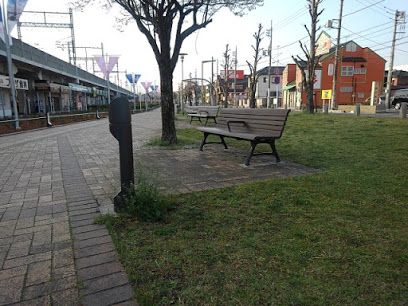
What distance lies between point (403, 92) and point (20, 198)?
31.8 meters

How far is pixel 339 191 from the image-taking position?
417 centimetres

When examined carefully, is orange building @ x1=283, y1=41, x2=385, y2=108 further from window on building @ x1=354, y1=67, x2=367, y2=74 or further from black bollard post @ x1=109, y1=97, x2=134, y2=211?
black bollard post @ x1=109, y1=97, x2=134, y2=211

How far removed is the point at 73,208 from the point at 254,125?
399 cm

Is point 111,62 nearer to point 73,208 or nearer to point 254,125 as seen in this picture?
point 254,125

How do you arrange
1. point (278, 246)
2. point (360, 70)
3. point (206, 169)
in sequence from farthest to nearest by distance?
point (360, 70) < point (206, 169) < point (278, 246)

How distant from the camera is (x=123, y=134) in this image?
3.51 metres

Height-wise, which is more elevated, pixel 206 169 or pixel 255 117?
pixel 255 117

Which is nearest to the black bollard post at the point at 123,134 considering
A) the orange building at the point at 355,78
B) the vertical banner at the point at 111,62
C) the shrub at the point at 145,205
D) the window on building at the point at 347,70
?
the shrub at the point at 145,205

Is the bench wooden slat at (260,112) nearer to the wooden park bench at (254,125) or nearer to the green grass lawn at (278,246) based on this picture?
the wooden park bench at (254,125)

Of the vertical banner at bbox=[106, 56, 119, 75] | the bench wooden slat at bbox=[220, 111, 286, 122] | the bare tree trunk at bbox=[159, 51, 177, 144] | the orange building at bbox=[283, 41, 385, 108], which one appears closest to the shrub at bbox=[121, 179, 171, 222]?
the bench wooden slat at bbox=[220, 111, 286, 122]

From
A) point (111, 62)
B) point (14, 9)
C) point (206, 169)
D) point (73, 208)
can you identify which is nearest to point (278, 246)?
point (73, 208)

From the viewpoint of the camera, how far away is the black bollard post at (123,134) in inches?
137

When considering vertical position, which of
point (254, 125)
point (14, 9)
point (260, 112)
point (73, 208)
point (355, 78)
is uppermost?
point (14, 9)

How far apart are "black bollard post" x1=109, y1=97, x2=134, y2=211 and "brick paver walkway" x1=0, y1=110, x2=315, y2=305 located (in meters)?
0.39
